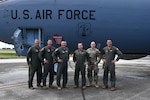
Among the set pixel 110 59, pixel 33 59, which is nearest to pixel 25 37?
pixel 33 59

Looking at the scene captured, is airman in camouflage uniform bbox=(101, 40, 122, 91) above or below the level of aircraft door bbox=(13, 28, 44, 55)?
below

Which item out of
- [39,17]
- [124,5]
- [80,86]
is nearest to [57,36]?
[39,17]

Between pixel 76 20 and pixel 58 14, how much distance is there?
0.66m

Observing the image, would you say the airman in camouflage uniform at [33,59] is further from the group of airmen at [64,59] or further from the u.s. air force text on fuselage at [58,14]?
the u.s. air force text on fuselage at [58,14]

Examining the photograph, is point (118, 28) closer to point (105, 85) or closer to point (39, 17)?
point (105, 85)

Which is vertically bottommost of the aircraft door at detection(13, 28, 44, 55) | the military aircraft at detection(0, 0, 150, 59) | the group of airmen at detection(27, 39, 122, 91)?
the group of airmen at detection(27, 39, 122, 91)

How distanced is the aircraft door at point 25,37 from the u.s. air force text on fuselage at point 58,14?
0.47 m

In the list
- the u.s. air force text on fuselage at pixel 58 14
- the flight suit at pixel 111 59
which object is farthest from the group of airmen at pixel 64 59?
the u.s. air force text on fuselage at pixel 58 14

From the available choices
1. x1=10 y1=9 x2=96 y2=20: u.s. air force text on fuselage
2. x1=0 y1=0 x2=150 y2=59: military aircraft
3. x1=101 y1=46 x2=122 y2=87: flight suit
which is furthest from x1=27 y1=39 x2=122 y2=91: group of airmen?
x1=10 y1=9 x2=96 y2=20: u.s. air force text on fuselage

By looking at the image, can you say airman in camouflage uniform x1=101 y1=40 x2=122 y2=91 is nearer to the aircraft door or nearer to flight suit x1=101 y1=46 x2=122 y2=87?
flight suit x1=101 y1=46 x2=122 y2=87

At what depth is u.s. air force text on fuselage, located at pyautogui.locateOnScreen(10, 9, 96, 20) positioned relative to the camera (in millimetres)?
10555

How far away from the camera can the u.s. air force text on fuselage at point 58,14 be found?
34.6 ft

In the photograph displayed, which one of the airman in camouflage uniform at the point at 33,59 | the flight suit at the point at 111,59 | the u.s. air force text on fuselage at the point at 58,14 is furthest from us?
the u.s. air force text on fuselage at the point at 58,14

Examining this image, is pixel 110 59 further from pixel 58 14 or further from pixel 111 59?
pixel 58 14
